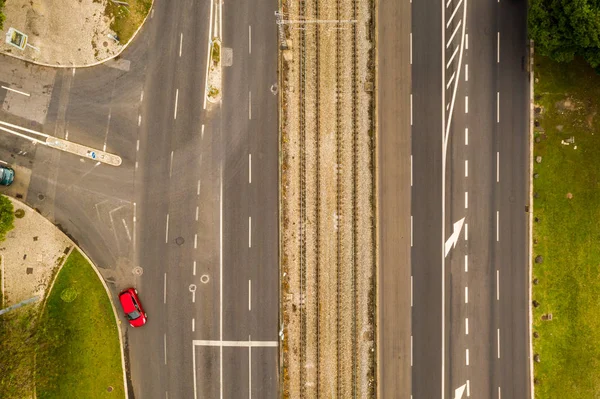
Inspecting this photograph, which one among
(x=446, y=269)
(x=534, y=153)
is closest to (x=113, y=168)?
(x=446, y=269)

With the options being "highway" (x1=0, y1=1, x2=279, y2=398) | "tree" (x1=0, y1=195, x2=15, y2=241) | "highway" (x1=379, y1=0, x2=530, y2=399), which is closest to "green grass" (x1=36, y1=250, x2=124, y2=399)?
"highway" (x1=0, y1=1, x2=279, y2=398)

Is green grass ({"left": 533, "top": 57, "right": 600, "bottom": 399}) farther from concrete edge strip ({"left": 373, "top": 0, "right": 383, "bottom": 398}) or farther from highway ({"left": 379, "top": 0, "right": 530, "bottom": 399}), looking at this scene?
concrete edge strip ({"left": 373, "top": 0, "right": 383, "bottom": 398})

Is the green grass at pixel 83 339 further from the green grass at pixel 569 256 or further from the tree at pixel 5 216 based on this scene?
the green grass at pixel 569 256

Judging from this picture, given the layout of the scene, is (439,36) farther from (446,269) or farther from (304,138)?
(446,269)

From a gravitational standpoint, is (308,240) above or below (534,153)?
below

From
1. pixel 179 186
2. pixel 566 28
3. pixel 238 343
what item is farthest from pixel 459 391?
pixel 566 28

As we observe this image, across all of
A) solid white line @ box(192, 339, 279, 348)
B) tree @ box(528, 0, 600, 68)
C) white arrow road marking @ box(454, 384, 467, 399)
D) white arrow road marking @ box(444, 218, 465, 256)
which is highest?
tree @ box(528, 0, 600, 68)
